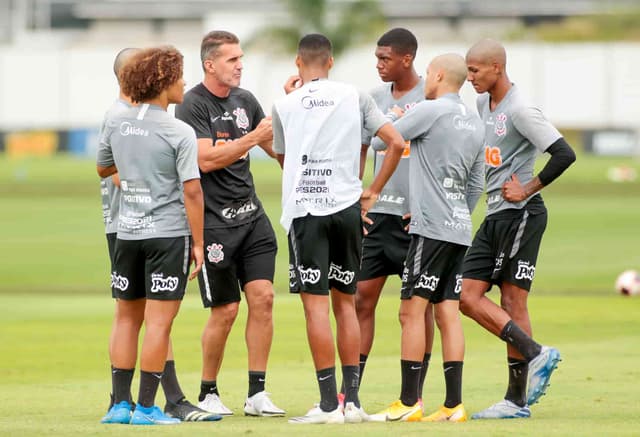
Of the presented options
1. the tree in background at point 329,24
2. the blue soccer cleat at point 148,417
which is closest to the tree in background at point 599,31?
the tree in background at point 329,24

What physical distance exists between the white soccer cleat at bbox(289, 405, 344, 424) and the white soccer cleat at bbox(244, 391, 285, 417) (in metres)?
0.57

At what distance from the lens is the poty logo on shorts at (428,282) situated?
8945mm

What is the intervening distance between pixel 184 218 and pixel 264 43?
83206 millimetres

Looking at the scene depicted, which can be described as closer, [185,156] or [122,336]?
[185,156]

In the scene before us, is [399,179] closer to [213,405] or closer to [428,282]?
[428,282]

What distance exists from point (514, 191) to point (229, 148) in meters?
1.98

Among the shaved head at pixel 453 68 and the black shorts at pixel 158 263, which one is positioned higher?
the shaved head at pixel 453 68

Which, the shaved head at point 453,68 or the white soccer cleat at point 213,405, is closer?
the shaved head at point 453,68

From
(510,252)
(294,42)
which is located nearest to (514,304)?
(510,252)

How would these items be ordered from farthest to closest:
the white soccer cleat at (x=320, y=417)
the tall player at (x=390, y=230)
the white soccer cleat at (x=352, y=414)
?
the tall player at (x=390, y=230)
the white soccer cleat at (x=352, y=414)
the white soccer cleat at (x=320, y=417)

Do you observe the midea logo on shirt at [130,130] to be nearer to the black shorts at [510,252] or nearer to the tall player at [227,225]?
the tall player at [227,225]

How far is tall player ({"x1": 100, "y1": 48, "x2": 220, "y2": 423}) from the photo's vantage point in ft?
28.5

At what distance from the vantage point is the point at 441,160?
8.88 meters

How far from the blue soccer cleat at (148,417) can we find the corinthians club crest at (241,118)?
220cm
